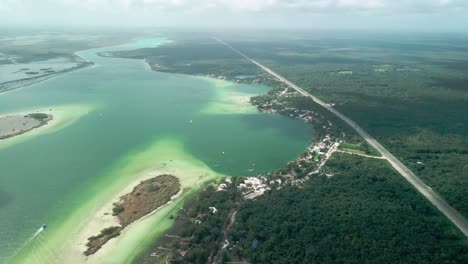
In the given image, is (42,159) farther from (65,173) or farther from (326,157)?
(326,157)

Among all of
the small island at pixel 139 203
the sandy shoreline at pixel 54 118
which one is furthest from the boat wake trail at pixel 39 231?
the sandy shoreline at pixel 54 118

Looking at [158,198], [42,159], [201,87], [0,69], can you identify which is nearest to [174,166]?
[158,198]

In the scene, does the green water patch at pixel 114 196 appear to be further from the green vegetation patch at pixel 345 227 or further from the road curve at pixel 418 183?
the road curve at pixel 418 183

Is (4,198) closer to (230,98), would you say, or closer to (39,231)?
(39,231)

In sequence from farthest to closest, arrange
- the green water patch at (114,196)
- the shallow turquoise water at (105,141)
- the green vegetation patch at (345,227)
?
the shallow turquoise water at (105,141) < the green water patch at (114,196) < the green vegetation patch at (345,227)

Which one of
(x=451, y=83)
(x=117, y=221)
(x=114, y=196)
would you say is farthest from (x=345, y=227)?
(x=451, y=83)

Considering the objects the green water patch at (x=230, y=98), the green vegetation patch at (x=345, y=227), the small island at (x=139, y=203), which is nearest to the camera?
the green vegetation patch at (x=345, y=227)

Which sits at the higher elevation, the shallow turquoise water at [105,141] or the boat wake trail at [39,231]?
the shallow turquoise water at [105,141]
